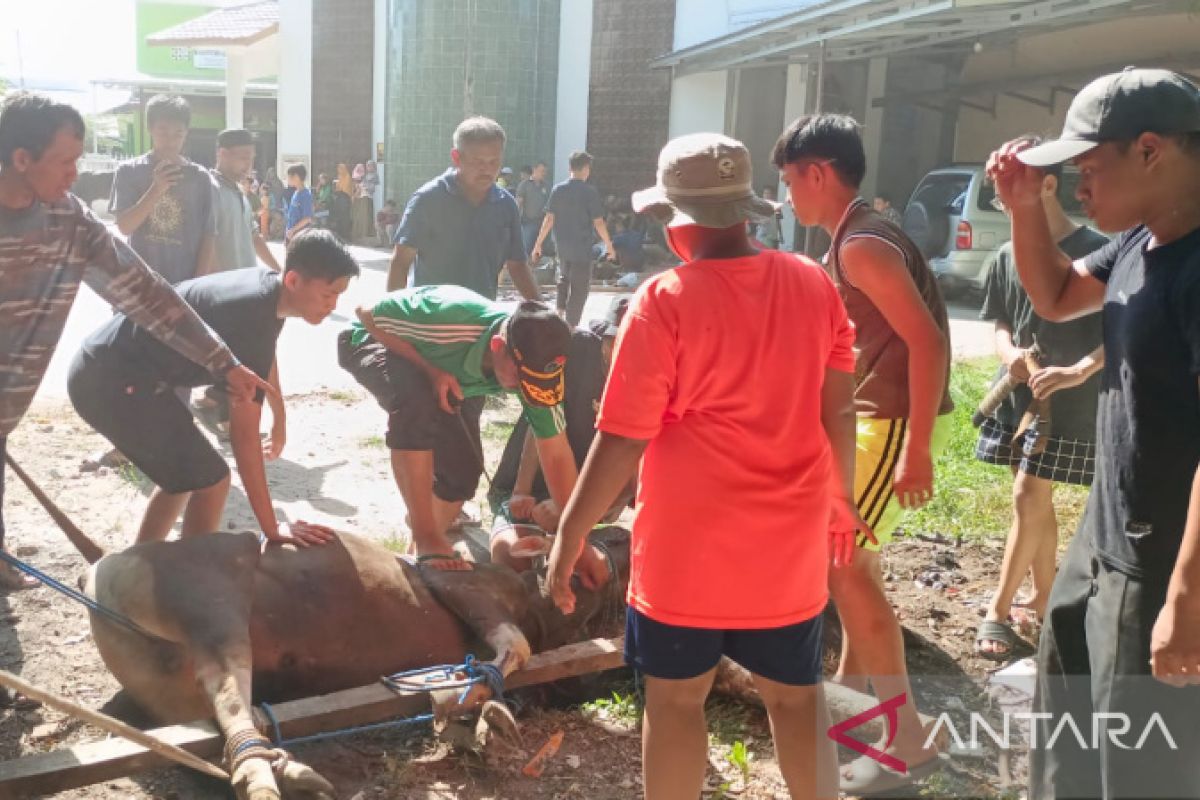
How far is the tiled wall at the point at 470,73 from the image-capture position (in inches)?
801

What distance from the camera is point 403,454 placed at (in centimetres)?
463

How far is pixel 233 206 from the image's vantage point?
21.4ft

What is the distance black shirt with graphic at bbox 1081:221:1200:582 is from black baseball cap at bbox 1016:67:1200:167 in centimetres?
23

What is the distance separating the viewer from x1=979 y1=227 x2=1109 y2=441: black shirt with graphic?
→ 4.28 m

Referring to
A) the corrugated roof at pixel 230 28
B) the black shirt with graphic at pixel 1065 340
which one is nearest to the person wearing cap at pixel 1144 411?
the black shirt with graphic at pixel 1065 340

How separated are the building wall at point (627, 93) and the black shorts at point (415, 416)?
16.3 metres

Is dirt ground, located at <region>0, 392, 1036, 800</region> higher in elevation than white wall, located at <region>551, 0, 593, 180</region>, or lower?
lower

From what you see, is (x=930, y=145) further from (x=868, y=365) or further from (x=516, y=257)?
(x=868, y=365)

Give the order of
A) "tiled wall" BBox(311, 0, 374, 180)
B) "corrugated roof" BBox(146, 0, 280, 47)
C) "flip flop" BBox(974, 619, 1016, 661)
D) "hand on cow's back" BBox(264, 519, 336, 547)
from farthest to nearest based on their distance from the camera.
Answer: "corrugated roof" BBox(146, 0, 280, 47)
"tiled wall" BBox(311, 0, 374, 180)
"flip flop" BBox(974, 619, 1016, 661)
"hand on cow's back" BBox(264, 519, 336, 547)

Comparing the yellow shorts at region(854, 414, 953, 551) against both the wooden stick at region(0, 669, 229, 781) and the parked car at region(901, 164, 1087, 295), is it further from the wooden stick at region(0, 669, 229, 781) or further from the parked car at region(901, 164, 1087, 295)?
the parked car at region(901, 164, 1087, 295)

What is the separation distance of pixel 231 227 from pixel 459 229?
1383 millimetres

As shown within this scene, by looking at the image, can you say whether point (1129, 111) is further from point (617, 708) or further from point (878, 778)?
point (617, 708)

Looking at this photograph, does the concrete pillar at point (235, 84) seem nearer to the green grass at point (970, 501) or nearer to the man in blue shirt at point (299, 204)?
the man in blue shirt at point (299, 204)

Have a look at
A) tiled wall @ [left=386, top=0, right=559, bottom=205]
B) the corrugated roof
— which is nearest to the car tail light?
tiled wall @ [left=386, top=0, right=559, bottom=205]
